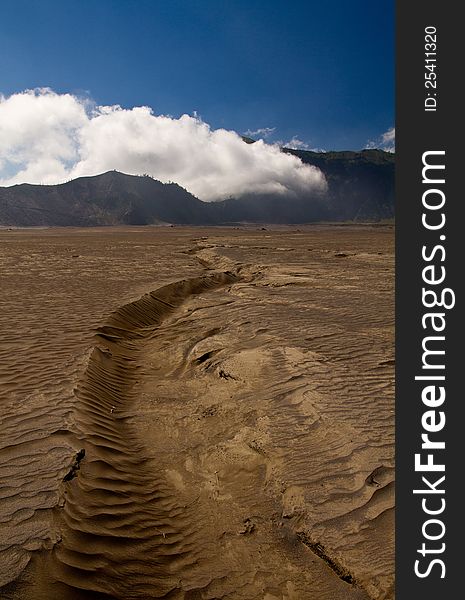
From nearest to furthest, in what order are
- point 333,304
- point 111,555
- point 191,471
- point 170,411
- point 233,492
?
point 111,555
point 233,492
point 191,471
point 170,411
point 333,304

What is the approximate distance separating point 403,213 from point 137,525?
10.0ft

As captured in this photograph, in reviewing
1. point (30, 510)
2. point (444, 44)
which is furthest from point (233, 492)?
point (444, 44)

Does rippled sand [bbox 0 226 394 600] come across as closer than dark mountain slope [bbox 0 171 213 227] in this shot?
Yes

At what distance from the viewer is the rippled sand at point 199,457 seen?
2756 millimetres

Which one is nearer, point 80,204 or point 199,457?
point 199,457

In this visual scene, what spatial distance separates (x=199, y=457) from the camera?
14.3 feet

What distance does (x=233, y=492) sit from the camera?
3.75 meters

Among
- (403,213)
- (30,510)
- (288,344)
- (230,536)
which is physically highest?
(403,213)

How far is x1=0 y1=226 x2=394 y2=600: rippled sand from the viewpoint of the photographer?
9.04 ft

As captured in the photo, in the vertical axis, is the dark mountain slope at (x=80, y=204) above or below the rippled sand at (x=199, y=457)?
above

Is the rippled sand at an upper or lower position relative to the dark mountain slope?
lower

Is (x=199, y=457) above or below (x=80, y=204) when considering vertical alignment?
below

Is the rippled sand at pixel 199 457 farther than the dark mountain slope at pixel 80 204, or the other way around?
the dark mountain slope at pixel 80 204

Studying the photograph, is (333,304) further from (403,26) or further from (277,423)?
(403,26)
